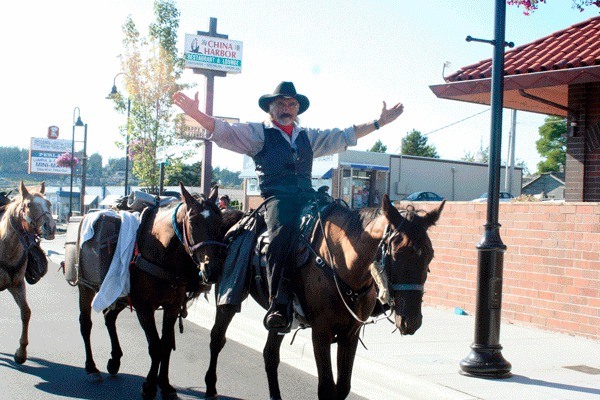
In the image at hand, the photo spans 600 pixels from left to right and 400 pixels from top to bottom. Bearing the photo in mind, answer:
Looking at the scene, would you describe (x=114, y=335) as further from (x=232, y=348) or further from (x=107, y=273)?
(x=232, y=348)

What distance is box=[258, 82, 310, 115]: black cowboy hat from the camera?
20.7 feet

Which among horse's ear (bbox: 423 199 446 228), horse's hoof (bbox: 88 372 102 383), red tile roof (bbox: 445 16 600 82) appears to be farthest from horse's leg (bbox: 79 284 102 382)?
red tile roof (bbox: 445 16 600 82)

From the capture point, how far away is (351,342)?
5.39 metres

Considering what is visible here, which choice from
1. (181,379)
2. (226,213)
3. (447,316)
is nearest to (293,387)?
(181,379)

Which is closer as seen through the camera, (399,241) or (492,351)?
(399,241)

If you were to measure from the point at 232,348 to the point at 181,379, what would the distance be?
2.00 m

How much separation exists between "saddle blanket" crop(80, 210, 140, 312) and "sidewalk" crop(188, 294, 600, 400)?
2.53m

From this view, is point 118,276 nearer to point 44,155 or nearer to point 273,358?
point 273,358

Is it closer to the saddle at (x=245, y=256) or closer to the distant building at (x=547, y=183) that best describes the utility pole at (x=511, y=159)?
the distant building at (x=547, y=183)

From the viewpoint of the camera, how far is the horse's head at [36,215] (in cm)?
827

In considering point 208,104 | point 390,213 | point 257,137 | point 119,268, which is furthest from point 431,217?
point 208,104

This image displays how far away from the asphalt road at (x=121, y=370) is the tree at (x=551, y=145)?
225 ft

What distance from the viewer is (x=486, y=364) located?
724 centimetres

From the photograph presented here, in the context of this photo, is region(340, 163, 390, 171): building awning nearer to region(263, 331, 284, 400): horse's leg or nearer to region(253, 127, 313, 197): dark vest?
region(253, 127, 313, 197): dark vest
